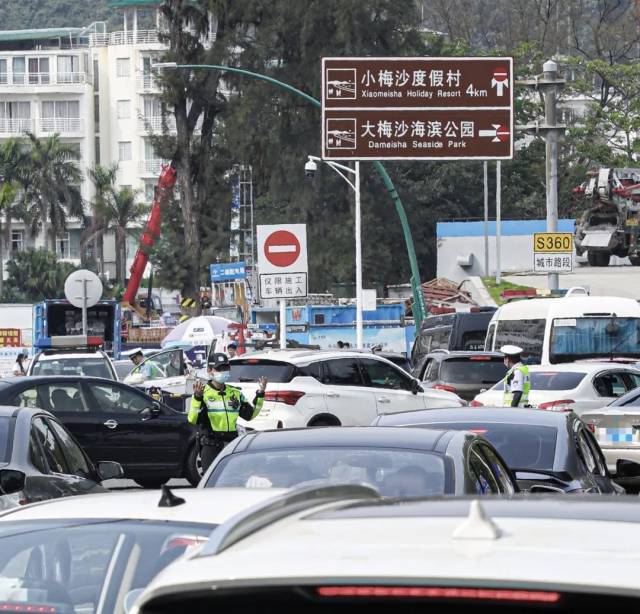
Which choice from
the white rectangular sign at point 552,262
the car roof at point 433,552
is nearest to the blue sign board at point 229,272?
the white rectangular sign at point 552,262

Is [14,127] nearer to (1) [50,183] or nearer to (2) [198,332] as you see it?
(1) [50,183]

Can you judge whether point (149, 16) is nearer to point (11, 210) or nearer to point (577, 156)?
point (11, 210)

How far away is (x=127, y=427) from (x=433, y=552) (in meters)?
16.0

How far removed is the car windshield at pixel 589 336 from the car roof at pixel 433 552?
25949 millimetres

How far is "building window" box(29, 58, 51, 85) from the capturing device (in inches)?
4473

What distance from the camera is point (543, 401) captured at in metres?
20.7

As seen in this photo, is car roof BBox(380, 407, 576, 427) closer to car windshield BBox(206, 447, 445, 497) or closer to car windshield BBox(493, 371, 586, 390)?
car windshield BBox(206, 447, 445, 497)

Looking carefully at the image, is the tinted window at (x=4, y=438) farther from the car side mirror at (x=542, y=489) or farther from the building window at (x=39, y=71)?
the building window at (x=39, y=71)

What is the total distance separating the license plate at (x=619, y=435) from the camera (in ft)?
55.2

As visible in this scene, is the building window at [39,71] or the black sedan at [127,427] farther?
the building window at [39,71]

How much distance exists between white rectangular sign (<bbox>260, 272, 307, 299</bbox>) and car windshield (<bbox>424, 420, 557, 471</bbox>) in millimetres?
15409

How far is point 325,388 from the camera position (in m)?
21.3

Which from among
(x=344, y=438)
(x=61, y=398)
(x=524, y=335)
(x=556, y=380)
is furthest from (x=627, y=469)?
(x=524, y=335)

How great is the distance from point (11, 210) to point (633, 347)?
75107 millimetres
